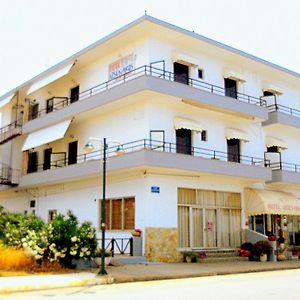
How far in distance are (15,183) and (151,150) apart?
14345 mm

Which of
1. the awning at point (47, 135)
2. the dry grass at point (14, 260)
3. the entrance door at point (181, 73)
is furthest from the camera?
the awning at point (47, 135)

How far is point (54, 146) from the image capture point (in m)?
30.4

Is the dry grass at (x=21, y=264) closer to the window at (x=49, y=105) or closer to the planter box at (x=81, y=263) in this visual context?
the planter box at (x=81, y=263)

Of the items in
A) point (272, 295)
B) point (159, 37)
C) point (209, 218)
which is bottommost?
point (272, 295)

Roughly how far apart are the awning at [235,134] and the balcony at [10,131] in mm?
13627

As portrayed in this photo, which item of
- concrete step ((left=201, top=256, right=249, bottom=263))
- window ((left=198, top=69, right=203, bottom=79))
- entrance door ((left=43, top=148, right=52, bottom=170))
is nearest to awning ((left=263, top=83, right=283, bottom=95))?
window ((left=198, top=69, right=203, bottom=79))

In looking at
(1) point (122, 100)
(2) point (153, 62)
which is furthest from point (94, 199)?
(2) point (153, 62)

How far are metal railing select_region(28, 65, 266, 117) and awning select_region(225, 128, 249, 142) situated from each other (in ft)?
6.64

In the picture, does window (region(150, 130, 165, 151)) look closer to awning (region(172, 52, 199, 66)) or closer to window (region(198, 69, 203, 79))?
awning (region(172, 52, 199, 66))

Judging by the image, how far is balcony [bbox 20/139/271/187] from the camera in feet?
69.7

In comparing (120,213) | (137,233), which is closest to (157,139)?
(120,213)

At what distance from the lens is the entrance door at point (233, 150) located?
26.7 m

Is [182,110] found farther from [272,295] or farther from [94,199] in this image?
[272,295]

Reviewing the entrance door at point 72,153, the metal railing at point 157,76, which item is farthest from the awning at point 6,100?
the entrance door at point 72,153
